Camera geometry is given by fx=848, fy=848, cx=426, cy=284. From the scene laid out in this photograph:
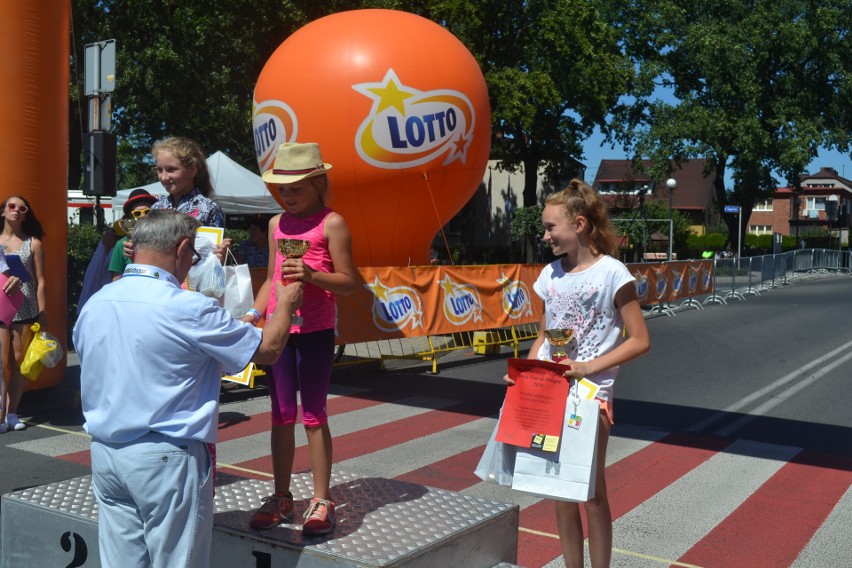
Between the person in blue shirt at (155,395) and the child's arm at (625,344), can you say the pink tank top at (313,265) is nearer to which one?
the person in blue shirt at (155,395)

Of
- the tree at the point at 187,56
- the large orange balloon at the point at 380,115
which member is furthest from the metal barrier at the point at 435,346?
the tree at the point at 187,56

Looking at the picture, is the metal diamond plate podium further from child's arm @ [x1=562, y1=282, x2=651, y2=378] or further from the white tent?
the white tent

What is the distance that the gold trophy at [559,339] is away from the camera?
149 inches

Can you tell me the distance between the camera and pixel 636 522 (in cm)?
562

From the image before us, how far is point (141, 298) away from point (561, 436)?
1.84 metres

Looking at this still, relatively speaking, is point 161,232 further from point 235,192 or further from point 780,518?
point 235,192

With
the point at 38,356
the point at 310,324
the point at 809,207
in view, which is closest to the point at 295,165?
the point at 310,324

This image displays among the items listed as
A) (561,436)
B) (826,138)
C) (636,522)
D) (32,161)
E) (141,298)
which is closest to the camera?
(141,298)

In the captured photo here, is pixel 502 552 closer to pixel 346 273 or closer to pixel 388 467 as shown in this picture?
pixel 346 273

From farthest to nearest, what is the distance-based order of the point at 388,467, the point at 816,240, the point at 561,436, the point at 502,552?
the point at 816,240
the point at 388,467
the point at 502,552
the point at 561,436

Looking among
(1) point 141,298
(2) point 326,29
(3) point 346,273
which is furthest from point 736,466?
(2) point 326,29

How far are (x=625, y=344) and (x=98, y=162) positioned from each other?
8826mm

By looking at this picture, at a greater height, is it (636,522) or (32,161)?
(32,161)

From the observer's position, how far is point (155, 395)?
9.27ft
